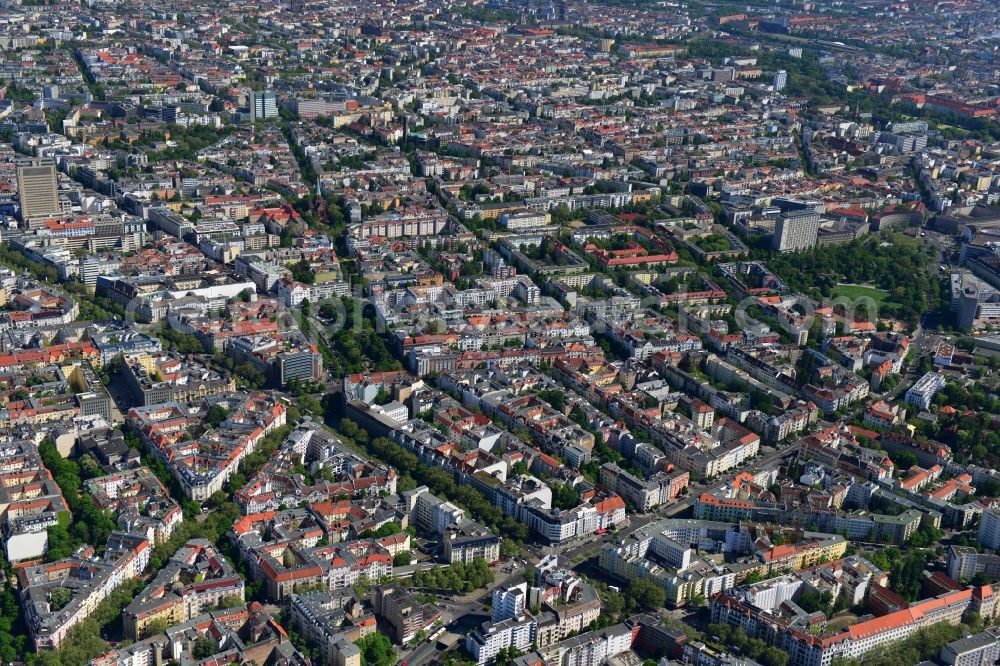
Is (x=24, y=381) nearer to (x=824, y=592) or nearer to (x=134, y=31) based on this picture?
(x=824, y=592)

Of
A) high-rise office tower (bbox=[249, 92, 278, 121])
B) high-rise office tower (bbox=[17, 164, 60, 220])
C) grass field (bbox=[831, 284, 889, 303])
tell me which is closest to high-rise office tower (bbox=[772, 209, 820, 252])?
grass field (bbox=[831, 284, 889, 303])

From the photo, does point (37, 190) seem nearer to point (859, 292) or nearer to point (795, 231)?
point (795, 231)

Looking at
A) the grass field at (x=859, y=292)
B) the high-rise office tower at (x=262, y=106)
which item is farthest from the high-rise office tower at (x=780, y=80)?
the grass field at (x=859, y=292)

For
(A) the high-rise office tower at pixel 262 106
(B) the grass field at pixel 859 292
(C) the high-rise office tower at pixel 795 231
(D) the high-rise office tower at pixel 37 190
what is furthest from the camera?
(A) the high-rise office tower at pixel 262 106

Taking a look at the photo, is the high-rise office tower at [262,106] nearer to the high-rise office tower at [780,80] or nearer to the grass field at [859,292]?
the high-rise office tower at [780,80]

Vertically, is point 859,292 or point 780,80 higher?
point 780,80

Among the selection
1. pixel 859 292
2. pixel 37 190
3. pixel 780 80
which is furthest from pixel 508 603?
pixel 780 80
